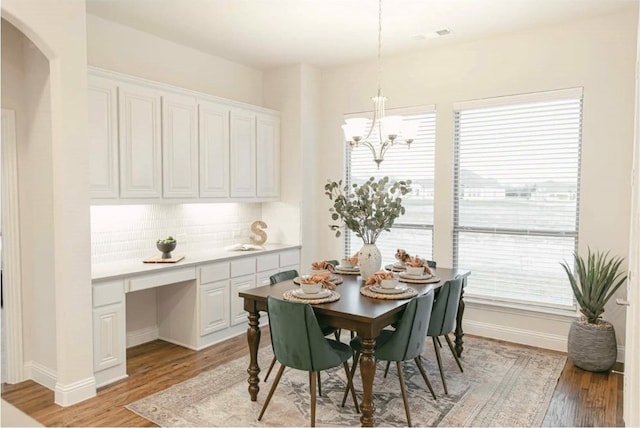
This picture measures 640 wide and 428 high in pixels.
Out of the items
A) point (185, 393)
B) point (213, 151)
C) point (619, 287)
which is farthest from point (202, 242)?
point (619, 287)

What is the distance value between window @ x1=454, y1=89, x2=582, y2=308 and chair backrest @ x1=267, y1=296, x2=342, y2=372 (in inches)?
99.5

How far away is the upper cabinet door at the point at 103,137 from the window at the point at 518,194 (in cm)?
341

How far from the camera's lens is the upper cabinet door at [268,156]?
523 centimetres

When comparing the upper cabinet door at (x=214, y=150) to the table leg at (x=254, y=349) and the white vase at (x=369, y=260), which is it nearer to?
the table leg at (x=254, y=349)

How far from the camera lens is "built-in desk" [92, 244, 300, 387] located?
344 centimetres

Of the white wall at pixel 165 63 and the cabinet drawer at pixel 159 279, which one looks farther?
the white wall at pixel 165 63

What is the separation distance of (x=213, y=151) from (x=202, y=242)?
1.08 meters

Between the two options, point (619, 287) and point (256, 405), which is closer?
point (256, 405)

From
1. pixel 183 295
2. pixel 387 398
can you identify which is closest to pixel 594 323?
pixel 387 398

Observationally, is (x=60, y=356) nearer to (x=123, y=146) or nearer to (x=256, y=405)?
(x=256, y=405)

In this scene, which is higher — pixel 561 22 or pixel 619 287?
pixel 561 22

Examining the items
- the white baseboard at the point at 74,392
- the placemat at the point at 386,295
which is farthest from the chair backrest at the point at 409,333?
the white baseboard at the point at 74,392

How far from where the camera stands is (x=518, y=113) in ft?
14.4

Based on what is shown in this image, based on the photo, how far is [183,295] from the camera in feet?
14.1
